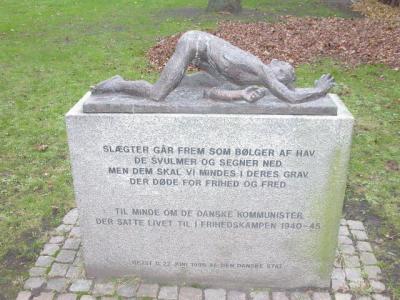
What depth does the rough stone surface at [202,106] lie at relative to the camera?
3836 mm

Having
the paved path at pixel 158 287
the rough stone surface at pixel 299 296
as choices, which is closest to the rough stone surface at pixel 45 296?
the paved path at pixel 158 287

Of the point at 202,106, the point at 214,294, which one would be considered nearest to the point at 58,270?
the point at 214,294

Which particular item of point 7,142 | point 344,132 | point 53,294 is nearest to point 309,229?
point 344,132

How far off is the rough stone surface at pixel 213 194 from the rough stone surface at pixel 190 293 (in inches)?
4.2

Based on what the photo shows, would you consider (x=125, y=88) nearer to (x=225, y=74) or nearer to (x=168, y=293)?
(x=225, y=74)

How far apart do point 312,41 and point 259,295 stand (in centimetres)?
950

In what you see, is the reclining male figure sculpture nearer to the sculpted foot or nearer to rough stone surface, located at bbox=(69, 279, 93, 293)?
the sculpted foot

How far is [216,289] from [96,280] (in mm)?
1179

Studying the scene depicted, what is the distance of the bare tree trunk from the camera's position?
1664cm

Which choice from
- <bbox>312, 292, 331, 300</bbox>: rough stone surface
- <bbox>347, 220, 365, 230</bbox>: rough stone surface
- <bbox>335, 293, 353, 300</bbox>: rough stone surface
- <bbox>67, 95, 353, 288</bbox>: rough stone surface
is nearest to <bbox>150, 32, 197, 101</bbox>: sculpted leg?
<bbox>67, 95, 353, 288</bbox>: rough stone surface

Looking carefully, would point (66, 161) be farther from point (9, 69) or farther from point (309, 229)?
point (9, 69)

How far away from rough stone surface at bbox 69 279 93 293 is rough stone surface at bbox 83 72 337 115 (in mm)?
1735

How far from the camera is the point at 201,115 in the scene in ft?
12.6

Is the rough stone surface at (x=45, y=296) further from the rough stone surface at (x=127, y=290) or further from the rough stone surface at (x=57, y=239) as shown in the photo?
the rough stone surface at (x=57, y=239)
